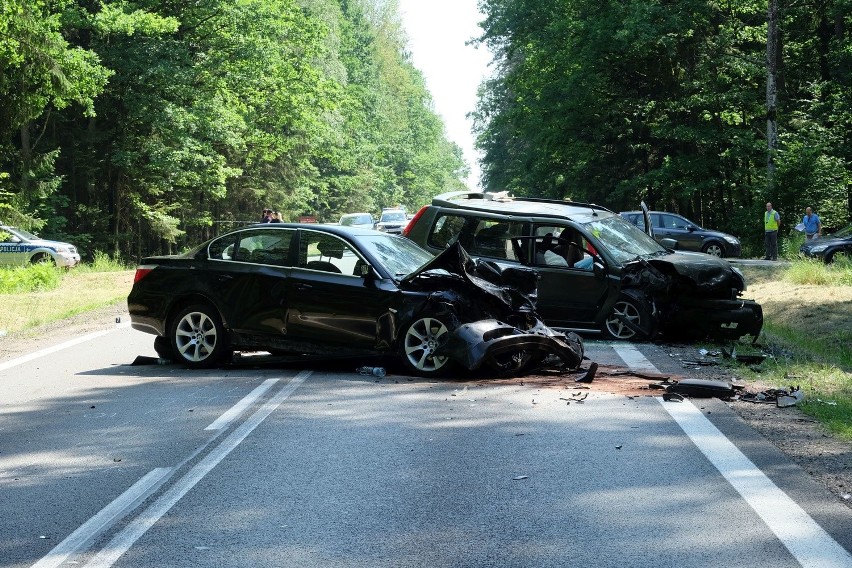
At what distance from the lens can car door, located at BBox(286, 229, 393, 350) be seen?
11.8 meters

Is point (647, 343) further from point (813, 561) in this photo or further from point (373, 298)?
point (813, 561)

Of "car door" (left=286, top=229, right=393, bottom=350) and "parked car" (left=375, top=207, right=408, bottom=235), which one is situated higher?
"parked car" (left=375, top=207, right=408, bottom=235)

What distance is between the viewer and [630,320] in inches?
579

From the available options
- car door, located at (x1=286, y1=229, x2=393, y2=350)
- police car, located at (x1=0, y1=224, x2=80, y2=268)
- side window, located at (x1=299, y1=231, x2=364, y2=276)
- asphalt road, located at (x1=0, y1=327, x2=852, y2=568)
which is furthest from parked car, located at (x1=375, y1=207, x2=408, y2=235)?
asphalt road, located at (x1=0, y1=327, x2=852, y2=568)

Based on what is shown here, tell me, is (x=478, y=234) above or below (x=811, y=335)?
above

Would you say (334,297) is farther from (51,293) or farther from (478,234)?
(51,293)

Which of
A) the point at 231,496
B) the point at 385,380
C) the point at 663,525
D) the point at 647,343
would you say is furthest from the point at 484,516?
the point at 647,343

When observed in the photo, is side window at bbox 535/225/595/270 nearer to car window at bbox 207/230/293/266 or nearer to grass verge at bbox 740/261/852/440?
grass verge at bbox 740/261/852/440

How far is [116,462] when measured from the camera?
761 cm

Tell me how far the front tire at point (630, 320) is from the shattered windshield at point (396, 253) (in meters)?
2.98

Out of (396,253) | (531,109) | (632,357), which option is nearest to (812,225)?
(531,109)

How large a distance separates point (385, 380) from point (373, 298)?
90 cm

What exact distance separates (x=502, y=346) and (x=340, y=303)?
1.87 m

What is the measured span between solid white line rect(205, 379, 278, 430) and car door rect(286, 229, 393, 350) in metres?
0.89
